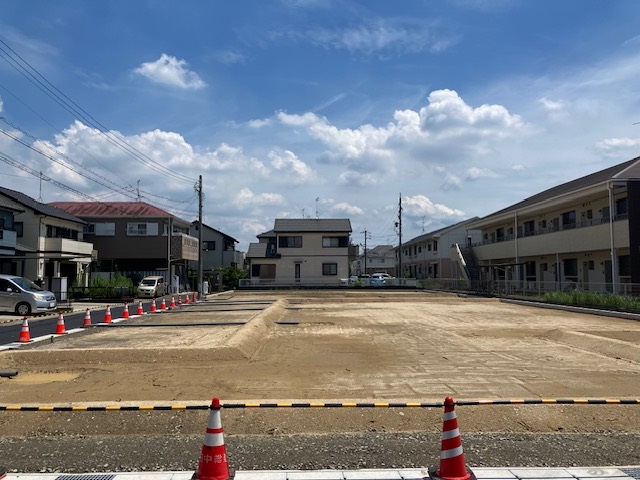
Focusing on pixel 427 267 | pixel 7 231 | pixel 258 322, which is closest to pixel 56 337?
pixel 258 322

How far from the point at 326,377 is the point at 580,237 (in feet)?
83.0

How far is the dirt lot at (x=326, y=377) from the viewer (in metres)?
5.93

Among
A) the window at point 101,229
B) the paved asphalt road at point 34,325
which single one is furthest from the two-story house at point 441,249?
the paved asphalt road at point 34,325

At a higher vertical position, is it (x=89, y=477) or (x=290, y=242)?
(x=290, y=242)

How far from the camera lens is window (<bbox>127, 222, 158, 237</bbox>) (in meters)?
44.2

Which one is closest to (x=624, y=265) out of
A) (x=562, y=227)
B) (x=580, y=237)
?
(x=580, y=237)

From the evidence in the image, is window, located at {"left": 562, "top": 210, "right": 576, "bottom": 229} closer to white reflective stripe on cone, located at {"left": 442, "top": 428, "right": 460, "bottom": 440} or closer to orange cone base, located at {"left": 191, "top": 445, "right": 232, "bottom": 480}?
white reflective stripe on cone, located at {"left": 442, "top": 428, "right": 460, "bottom": 440}

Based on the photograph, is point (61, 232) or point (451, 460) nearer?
point (451, 460)

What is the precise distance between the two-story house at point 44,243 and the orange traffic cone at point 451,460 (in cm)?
3064

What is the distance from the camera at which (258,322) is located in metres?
16.2

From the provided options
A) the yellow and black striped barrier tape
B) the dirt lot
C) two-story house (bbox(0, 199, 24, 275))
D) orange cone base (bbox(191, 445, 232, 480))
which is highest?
two-story house (bbox(0, 199, 24, 275))

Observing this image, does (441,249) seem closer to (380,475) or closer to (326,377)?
(326,377)

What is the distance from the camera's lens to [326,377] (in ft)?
28.2

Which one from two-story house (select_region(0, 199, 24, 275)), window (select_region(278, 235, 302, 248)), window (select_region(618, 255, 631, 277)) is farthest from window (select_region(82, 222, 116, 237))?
window (select_region(618, 255, 631, 277))
